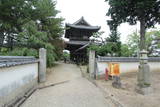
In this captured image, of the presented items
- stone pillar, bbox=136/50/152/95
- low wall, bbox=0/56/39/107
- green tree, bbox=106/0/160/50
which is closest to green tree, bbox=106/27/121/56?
green tree, bbox=106/0/160/50

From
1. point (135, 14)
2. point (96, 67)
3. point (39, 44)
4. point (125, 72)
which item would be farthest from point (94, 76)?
point (135, 14)

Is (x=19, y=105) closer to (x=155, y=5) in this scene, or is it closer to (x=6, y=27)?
(x=6, y=27)

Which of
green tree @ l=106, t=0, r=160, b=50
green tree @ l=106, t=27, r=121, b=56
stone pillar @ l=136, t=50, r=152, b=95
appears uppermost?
green tree @ l=106, t=0, r=160, b=50

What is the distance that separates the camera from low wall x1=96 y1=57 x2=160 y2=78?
9222 millimetres

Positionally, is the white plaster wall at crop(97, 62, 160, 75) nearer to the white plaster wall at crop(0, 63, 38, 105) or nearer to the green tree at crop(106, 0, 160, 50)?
the green tree at crop(106, 0, 160, 50)

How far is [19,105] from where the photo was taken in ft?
15.1

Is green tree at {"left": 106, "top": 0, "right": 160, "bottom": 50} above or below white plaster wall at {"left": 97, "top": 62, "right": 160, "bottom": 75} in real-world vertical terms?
above

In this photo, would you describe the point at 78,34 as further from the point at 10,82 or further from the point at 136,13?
the point at 10,82

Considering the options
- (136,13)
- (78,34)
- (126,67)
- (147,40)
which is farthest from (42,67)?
(147,40)

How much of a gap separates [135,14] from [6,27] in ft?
39.5

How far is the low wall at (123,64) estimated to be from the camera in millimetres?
9222

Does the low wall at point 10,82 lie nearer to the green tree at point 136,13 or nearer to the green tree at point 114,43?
the green tree at point 114,43

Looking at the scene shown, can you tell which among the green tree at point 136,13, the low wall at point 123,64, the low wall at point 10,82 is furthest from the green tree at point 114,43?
the low wall at point 10,82

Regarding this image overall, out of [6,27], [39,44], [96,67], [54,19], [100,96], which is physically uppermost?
[54,19]
